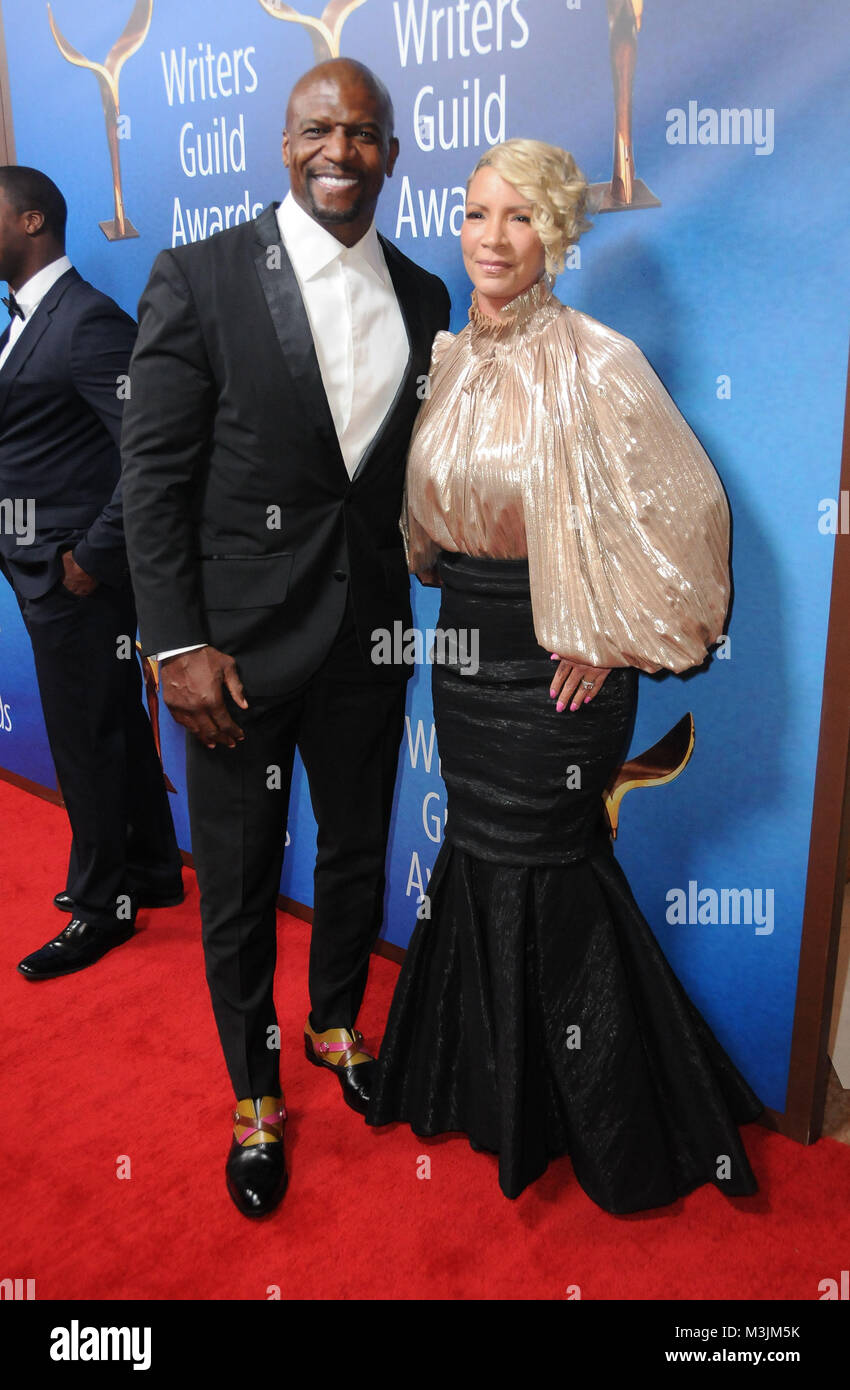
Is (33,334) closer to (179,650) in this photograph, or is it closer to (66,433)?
(66,433)

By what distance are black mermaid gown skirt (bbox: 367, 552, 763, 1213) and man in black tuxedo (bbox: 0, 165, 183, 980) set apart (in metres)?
1.12

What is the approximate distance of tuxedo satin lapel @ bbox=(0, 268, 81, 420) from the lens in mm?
2598

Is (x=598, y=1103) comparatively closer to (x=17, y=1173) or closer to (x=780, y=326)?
(x=17, y=1173)

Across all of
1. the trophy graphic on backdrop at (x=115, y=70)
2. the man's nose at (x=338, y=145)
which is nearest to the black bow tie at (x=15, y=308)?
the trophy graphic on backdrop at (x=115, y=70)

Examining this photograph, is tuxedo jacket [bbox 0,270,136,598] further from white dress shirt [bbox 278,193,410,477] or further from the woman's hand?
the woman's hand

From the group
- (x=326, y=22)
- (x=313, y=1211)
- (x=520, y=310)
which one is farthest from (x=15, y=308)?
(x=313, y=1211)

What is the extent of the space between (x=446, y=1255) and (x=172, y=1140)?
0.63 metres

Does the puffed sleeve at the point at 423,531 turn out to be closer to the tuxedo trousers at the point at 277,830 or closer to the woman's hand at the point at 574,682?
the tuxedo trousers at the point at 277,830

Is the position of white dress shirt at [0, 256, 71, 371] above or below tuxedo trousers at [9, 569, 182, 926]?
above

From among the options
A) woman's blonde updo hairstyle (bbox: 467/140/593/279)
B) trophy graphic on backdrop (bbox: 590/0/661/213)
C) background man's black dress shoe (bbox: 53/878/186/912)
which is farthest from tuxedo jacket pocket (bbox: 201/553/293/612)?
background man's black dress shoe (bbox: 53/878/186/912)

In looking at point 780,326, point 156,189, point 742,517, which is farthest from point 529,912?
point 156,189

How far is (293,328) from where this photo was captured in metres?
1.79

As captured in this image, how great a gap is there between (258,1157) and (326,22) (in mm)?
2338

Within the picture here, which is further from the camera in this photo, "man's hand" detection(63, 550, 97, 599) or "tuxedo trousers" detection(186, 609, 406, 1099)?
"man's hand" detection(63, 550, 97, 599)
